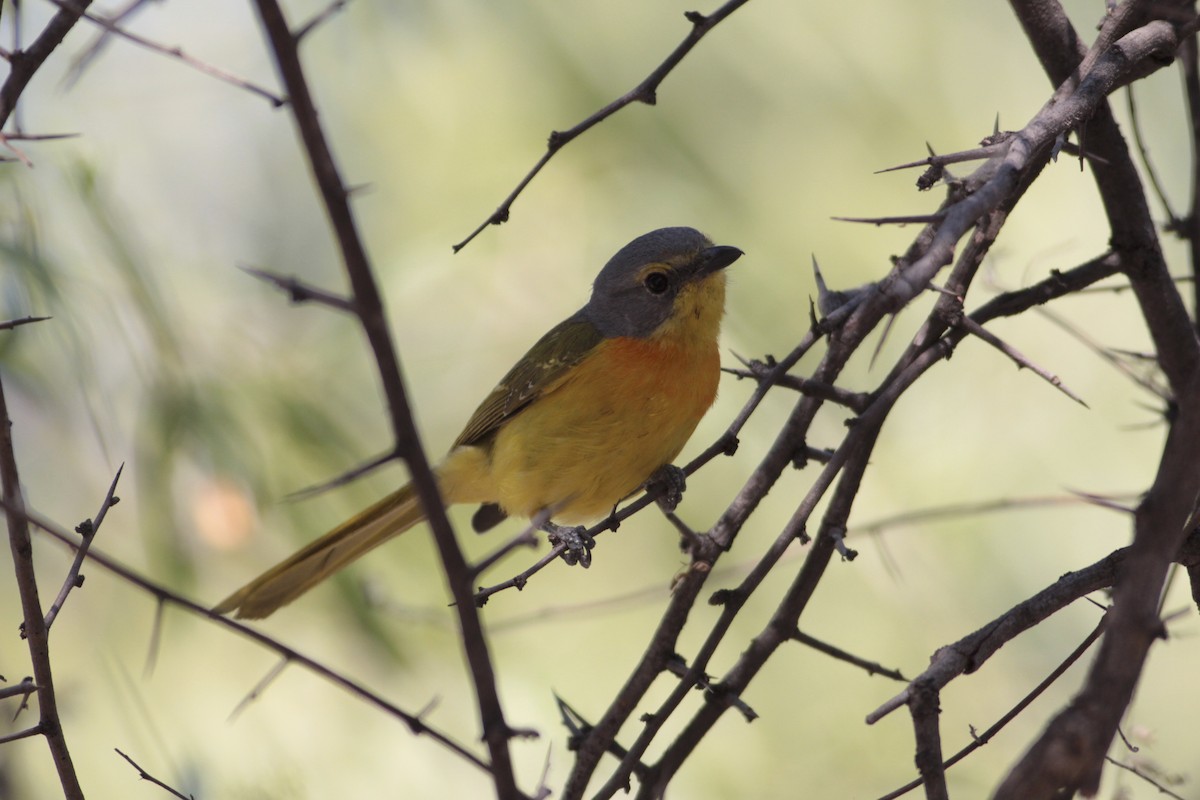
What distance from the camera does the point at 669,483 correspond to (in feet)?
15.2

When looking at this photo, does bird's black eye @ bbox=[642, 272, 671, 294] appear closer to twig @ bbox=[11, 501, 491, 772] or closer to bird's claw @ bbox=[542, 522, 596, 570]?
bird's claw @ bbox=[542, 522, 596, 570]

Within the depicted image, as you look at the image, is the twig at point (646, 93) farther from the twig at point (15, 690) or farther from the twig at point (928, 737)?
the twig at point (928, 737)

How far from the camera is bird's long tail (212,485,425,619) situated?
396cm

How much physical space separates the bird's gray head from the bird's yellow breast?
63 mm

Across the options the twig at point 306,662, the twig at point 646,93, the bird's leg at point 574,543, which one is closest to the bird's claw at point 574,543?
the bird's leg at point 574,543

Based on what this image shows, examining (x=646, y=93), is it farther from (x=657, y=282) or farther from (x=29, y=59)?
(x=657, y=282)

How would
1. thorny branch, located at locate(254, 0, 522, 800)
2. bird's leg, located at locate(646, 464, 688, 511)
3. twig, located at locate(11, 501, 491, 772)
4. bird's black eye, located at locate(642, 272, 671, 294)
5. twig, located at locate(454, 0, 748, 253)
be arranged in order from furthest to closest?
bird's black eye, located at locate(642, 272, 671, 294) → bird's leg, located at locate(646, 464, 688, 511) → twig, located at locate(454, 0, 748, 253) → twig, located at locate(11, 501, 491, 772) → thorny branch, located at locate(254, 0, 522, 800)

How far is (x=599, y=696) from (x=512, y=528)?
0.90 meters

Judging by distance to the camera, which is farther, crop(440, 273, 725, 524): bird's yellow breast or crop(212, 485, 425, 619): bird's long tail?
crop(440, 273, 725, 524): bird's yellow breast

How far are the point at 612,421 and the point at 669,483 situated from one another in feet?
1.26

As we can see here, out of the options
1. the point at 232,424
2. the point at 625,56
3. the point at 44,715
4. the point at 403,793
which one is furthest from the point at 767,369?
the point at 625,56

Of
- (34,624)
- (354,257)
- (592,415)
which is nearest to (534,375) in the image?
(592,415)

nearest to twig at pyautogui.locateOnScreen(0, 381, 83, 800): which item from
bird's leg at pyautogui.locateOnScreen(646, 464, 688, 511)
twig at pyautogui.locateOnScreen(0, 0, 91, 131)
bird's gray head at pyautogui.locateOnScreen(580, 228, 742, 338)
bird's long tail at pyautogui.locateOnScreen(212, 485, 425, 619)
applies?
twig at pyautogui.locateOnScreen(0, 0, 91, 131)

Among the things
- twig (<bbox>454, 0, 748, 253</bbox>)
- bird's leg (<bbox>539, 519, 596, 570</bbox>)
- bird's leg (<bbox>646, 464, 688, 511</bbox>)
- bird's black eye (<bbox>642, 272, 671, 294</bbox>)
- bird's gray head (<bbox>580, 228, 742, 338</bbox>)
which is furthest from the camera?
bird's black eye (<bbox>642, 272, 671, 294</bbox>)
